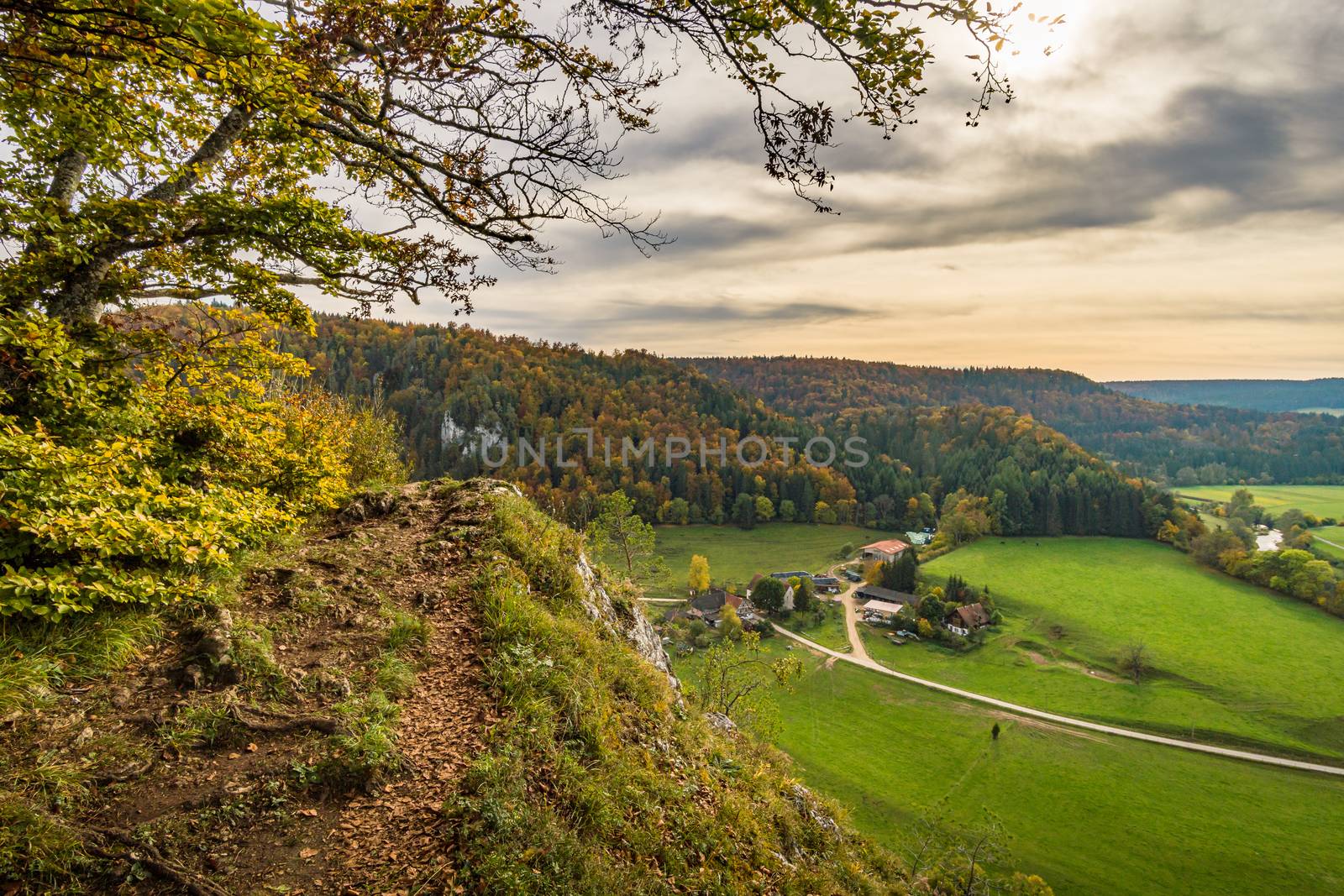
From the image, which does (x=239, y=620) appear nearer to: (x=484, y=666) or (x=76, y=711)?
(x=76, y=711)

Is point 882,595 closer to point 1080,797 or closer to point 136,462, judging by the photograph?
point 1080,797

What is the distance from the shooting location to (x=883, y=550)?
98.8m

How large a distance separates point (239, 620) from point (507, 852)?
3818 millimetres

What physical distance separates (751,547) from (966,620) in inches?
1702

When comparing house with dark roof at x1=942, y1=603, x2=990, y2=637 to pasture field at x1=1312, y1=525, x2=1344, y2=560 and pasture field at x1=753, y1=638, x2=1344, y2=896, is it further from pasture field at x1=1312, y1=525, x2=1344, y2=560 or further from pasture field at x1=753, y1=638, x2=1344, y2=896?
pasture field at x1=1312, y1=525, x2=1344, y2=560

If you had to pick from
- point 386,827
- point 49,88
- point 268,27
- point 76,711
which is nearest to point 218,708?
point 76,711

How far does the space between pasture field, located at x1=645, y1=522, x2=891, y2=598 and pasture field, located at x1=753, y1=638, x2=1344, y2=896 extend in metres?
37.6

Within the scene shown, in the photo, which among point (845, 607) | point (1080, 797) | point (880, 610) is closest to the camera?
point (1080, 797)

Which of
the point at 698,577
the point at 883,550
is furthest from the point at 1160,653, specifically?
the point at 698,577

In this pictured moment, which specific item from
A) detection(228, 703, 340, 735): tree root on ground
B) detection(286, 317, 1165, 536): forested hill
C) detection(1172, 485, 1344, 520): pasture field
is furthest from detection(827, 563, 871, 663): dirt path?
detection(1172, 485, 1344, 520): pasture field

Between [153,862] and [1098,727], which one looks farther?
[1098,727]

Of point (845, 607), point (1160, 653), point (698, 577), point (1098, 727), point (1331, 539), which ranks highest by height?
point (1331, 539)

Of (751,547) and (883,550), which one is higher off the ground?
(883,550)

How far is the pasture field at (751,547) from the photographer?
296 feet
